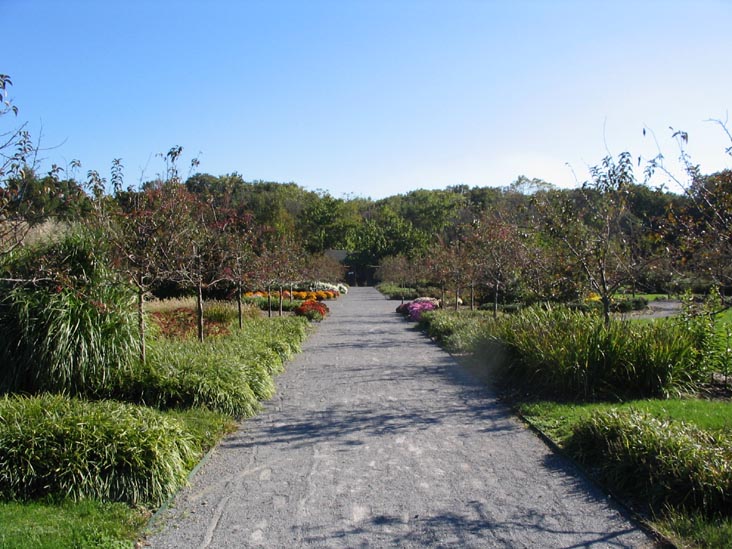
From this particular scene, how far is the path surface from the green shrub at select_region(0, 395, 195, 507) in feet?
1.00

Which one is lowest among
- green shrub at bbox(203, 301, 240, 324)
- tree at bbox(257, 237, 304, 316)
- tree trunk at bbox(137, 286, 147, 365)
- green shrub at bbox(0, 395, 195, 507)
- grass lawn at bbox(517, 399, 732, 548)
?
grass lawn at bbox(517, 399, 732, 548)

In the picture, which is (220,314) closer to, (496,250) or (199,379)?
(496,250)

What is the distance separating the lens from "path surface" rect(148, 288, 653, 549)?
14.5 feet

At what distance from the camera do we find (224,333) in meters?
14.0

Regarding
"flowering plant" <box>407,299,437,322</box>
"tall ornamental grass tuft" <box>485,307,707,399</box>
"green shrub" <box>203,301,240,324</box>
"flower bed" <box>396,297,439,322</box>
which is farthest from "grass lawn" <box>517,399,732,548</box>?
"flowering plant" <box>407,299,437,322</box>

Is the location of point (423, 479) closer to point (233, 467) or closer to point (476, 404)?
point (233, 467)

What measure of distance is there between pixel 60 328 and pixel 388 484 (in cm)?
471

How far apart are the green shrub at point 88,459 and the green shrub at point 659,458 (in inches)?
148

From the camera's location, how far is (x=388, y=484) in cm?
546

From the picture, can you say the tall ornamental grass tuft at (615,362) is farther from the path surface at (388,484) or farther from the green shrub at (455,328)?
the green shrub at (455,328)

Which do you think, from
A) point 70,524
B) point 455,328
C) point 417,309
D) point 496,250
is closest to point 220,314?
point 455,328

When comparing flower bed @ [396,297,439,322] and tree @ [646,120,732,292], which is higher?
tree @ [646,120,732,292]

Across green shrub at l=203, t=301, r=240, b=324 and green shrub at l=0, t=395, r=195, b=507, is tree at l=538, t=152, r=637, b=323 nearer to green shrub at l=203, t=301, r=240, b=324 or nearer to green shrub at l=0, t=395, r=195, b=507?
green shrub at l=0, t=395, r=195, b=507

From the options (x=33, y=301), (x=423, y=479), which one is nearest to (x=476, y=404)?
(x=423, y=479)
